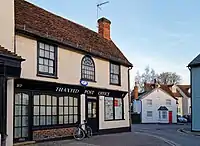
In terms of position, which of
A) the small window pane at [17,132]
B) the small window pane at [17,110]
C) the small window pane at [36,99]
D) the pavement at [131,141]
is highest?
the small window pane at [36,99]

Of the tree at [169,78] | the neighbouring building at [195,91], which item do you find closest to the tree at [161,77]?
the tree at [169,78]

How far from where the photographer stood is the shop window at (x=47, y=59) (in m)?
18.1

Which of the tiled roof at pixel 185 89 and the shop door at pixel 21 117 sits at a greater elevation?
the tiled roof at pixel 185 89

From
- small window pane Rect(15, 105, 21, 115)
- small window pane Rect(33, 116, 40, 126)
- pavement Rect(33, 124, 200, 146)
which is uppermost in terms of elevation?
small window pane Rect(15, 105, 21, 115)

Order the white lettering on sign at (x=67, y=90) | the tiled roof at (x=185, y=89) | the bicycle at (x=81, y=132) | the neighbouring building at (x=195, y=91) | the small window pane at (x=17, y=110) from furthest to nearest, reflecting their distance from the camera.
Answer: the tiled roof at (x=185, y=89), the neighbouring building at (x=195, y=91), the bicycle at (x=81, y=132), the white lettering on sign at (x=67, y=90), the small window pane at (x=17, y=110)

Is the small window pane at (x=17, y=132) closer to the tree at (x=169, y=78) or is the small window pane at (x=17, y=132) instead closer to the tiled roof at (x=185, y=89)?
the tiled roof at (x=185, y=89)

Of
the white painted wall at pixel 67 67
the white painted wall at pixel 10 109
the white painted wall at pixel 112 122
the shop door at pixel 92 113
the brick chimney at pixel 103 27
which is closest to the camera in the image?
the white painted wall at pixel 10 109

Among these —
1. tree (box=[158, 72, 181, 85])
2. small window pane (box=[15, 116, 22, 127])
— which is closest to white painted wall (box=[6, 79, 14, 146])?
small window pane (box=[15, 116, 22, 127])

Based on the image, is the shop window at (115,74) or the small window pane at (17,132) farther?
the shop window at (115,74)

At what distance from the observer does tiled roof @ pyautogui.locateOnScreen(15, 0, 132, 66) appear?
59.2 ft

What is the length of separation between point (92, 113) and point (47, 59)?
19.0 ft

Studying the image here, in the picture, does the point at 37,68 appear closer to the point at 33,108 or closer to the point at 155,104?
the point at 33,108

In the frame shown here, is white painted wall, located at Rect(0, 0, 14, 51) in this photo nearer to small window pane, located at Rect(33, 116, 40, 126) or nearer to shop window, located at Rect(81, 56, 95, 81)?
small window pane, located at Rect(33, 116, 40, 126)

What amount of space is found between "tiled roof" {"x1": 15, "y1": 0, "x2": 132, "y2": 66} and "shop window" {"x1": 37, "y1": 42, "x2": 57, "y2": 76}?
55 centimetres
